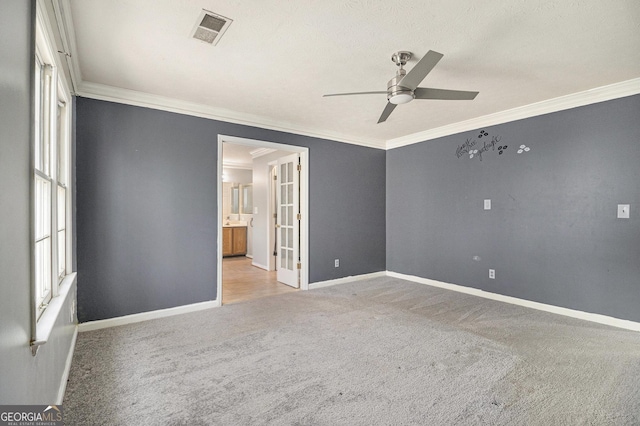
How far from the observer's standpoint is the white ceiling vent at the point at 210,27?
206 centimetres

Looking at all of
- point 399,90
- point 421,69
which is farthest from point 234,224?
point 421,69

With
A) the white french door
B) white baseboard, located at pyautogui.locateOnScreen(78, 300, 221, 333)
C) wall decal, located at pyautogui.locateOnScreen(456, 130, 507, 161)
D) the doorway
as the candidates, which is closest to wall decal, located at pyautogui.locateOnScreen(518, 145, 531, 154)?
wall decal, located at pyautogui.locateOnScreen(456, 130, 507, 161)

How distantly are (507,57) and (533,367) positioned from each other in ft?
8.09

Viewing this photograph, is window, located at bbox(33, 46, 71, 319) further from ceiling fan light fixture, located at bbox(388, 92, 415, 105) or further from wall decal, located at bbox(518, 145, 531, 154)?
wall decal, located at bbox(518, 145, 531, 154)

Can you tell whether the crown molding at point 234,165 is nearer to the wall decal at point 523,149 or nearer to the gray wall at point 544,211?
the gray wall at point 544,211

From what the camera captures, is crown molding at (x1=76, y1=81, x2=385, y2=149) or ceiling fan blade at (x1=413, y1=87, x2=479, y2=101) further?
crown molding at (x1=76, y1=81, x2=385, y2=149)

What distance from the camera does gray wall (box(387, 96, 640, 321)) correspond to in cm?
319

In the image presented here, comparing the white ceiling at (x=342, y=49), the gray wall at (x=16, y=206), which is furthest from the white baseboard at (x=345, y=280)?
the gray wall at (x=16, y=206)

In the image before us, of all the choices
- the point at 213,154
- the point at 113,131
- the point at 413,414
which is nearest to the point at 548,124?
the point at 413,414

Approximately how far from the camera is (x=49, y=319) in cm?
163

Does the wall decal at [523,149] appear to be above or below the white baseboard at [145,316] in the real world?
above

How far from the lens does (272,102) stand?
142 inches

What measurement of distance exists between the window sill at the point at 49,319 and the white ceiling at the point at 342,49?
71.2 inches

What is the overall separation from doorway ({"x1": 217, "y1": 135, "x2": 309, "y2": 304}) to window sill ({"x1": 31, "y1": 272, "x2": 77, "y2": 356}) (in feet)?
5.82
